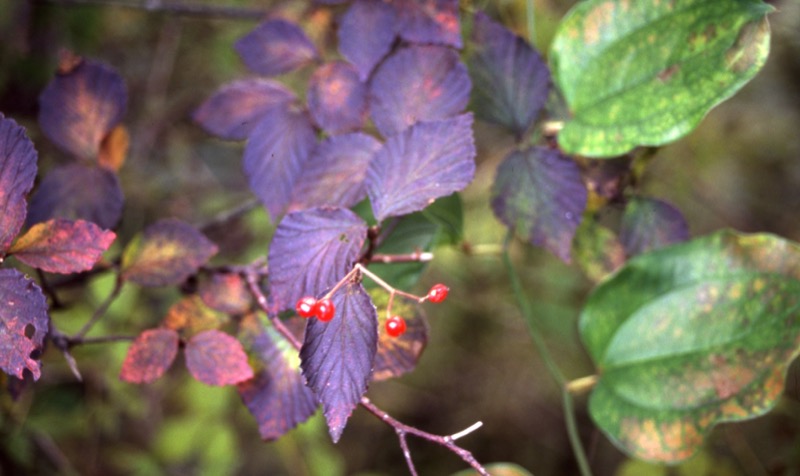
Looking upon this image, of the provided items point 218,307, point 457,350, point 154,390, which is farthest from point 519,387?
point 218,307

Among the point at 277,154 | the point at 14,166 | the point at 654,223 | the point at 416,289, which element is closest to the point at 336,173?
the point at 277,154

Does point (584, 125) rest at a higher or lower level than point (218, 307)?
higher

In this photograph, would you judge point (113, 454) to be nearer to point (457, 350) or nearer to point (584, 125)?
point (457, 350)

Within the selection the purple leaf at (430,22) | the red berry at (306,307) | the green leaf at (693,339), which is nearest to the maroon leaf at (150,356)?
the red berry at (306,307)

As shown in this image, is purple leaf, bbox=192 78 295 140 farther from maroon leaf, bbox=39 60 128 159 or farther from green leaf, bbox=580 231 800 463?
green leaf, bbox=580 231 800 463

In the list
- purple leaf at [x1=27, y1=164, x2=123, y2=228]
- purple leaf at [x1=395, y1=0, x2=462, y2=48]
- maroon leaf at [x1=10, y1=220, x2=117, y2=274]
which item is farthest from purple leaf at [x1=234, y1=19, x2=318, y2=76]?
maroon leaf at [x1=10, y1=220, x2=117, y2=274]

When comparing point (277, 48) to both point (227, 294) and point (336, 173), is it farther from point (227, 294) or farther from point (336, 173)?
point (227, 294)
